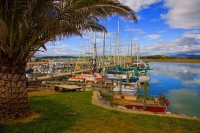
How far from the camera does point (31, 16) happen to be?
7.28m

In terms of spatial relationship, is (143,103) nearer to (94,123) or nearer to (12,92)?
(94,123)

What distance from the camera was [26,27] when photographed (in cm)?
677

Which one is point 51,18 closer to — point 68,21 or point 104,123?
point 68,21

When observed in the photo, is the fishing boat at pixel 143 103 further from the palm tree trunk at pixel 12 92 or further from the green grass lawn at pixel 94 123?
the palm tree trunk at pixel 12 92

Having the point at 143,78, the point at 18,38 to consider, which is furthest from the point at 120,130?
the point at 143,78

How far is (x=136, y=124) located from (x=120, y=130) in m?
1.12

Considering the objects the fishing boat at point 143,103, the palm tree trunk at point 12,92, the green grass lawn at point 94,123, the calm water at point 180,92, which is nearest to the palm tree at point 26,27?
the palm tree trunk at point 12,92

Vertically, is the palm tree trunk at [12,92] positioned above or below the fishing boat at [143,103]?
above

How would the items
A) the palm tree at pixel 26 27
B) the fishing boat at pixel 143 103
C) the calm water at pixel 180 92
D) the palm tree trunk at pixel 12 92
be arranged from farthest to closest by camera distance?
the calm water at pixel 180 92, the fishing boat at pixel 143 103, the palm tree trunk at pixel 12 92, the palm tree at pixel 26 27

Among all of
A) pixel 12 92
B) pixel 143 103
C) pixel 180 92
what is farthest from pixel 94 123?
pixel 180 92

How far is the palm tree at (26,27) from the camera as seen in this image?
6910 mm

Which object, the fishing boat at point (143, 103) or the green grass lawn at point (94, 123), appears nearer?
the green grass lawn at point (94, 123)

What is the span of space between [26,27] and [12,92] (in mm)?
2754

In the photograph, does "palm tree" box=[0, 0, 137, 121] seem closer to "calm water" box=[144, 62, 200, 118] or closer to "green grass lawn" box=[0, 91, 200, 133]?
"green grass lawn" box=[0, 91, 200, 133]
